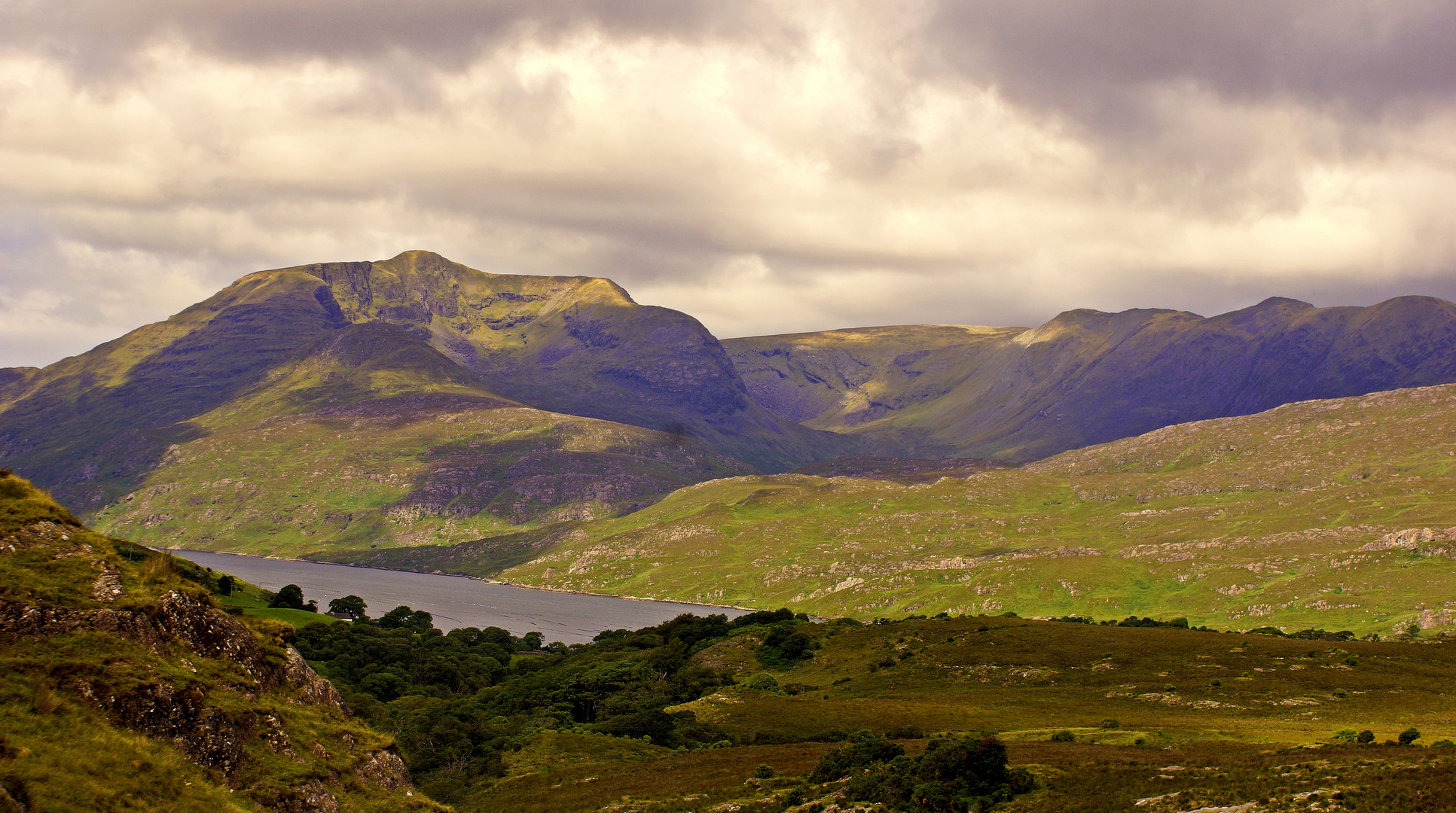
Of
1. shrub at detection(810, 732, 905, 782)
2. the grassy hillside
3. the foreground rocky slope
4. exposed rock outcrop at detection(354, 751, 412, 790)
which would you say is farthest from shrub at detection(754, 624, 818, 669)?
the foreground rocky slope

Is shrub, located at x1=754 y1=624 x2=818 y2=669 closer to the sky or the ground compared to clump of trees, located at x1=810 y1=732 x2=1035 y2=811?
closer to the ground

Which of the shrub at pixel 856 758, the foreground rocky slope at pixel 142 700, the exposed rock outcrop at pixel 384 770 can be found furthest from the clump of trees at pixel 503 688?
the foreground rocky slope at pixel 142 700

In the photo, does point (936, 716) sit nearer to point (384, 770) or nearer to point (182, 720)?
point (384, 770)

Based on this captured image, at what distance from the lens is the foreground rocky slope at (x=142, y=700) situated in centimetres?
2338

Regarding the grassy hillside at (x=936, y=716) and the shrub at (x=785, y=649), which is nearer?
the grassy hillside at (x=936, y=716)

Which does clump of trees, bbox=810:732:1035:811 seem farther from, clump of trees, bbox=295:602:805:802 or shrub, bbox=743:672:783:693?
shrub, bbox=743:672:783:693

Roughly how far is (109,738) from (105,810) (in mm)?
3403

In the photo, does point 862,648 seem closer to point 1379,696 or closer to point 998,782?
point 1379,696

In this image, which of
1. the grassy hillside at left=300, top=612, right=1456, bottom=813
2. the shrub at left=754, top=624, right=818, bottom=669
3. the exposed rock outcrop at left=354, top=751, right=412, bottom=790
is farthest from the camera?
the shrub at left=754, top=624, right=818, bottom=669

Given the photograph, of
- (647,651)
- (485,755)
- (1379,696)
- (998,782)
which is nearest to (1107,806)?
(998,782)

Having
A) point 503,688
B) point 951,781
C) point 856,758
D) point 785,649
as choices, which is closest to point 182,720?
point 951,781

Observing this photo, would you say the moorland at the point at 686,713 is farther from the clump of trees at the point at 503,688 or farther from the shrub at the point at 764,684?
the shrub at the point at 764,684

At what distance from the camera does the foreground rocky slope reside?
23.4 metres

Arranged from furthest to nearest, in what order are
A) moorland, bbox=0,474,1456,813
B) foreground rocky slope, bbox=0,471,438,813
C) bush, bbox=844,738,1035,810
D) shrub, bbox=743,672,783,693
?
shrub, bbox=743,672,783,693, bush, bbox=844,738,1035,810, moorland, bbox=0,474,1456,813, foreground rocky slope, bbox=0,471,438,813
